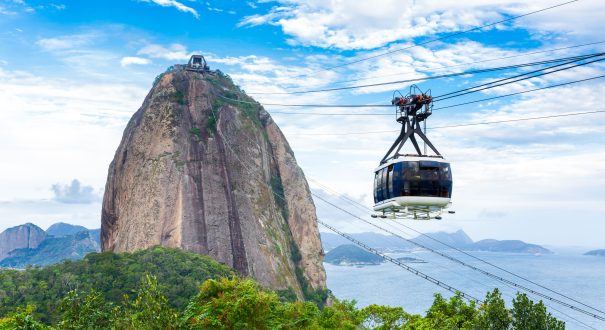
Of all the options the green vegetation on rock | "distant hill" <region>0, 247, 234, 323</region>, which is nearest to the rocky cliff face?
"distant hill" <region>0, 247, 234, 323</region>

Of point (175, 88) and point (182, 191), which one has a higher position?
point (175, 88)

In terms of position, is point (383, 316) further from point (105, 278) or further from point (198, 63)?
point (198, 63)

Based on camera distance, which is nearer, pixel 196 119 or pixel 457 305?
pixel 457 305

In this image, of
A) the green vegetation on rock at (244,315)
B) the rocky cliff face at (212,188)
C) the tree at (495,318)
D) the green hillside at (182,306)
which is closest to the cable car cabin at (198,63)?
the rocky cliff face at (212,188)

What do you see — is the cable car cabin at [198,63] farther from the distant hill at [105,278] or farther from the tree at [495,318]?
the tree at [495,318]

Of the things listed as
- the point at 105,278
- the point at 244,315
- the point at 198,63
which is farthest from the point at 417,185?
the point at 198,63

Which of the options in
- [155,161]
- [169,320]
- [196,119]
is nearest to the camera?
[169,320]

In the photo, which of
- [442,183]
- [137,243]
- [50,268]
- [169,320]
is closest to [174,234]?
[137,243]

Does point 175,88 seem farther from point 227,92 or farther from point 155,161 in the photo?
point 155,161
